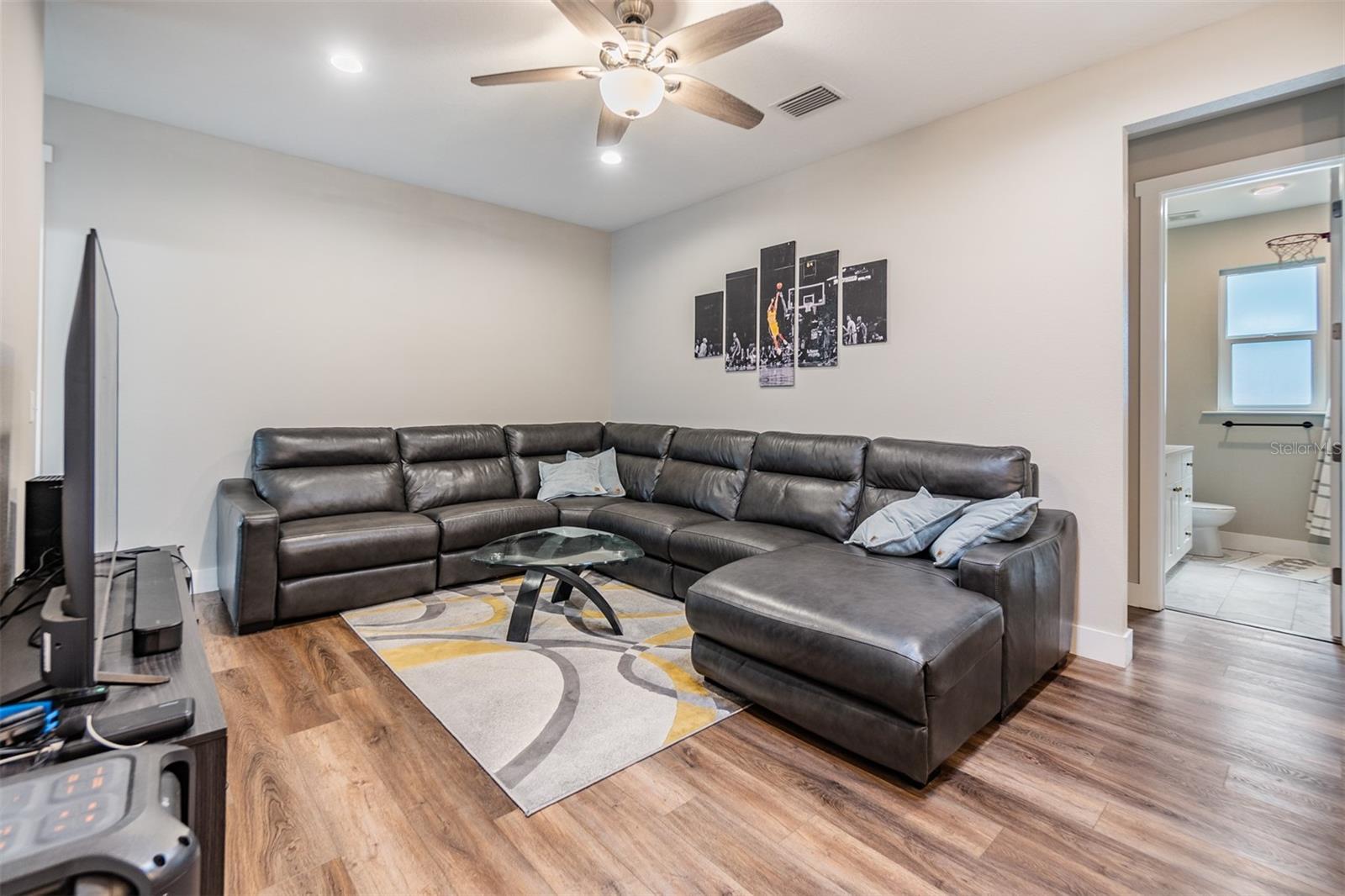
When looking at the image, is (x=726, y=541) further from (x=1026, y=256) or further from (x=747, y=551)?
(x=1026, y=256)

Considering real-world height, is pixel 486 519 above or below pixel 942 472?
Answer: below

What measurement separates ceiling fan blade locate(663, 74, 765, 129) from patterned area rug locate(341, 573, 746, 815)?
2403 millimetres

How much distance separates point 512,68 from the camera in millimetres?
2775

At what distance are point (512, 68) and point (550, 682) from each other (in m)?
2.74

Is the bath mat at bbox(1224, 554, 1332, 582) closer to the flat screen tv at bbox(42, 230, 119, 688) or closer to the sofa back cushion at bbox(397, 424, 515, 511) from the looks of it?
the sofa back cushion at bbox(397, 424, 515, 511)

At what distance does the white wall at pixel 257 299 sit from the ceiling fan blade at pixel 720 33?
88.6 inches

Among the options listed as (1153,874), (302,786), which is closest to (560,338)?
(302,786)

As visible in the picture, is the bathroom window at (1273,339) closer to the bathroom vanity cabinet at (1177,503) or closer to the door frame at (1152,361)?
the bathroom vanity cabinet at (1177,503)

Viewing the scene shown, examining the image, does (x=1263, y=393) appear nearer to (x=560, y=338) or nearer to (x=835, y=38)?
(x=835, y=38)

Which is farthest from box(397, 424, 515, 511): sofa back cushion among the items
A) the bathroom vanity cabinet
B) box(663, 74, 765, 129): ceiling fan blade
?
the bathroom vanity cabinet

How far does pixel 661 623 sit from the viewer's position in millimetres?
3105

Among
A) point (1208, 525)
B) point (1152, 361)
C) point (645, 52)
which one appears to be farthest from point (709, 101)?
point (1208, 525)

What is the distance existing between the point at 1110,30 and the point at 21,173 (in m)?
3.93

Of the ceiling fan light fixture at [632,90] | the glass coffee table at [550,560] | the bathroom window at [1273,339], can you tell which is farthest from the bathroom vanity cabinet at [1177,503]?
the ceiling fan light fixture at [632,90]
